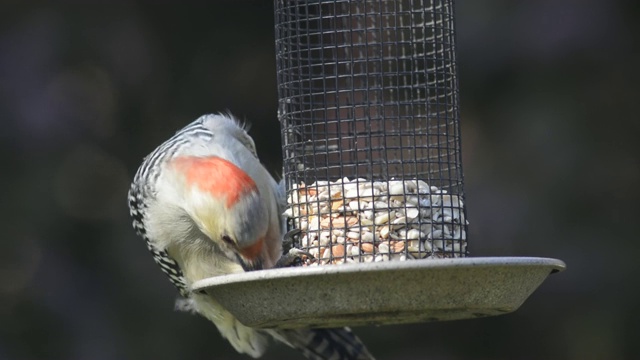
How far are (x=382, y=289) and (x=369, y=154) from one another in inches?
37.8

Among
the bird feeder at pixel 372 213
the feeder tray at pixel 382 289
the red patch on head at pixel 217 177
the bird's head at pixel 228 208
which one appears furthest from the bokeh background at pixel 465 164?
the feeder tray at pixel 382 289

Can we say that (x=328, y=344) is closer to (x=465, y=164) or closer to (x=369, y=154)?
(x=369, y=154)

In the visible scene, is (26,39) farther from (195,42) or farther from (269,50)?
(269,50)

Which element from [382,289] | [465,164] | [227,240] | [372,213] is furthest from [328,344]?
[465,164]

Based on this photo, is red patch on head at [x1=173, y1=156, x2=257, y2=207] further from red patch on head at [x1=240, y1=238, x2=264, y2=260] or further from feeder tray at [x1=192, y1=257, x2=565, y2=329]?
feeder tray at [x1=192, y1=257, x2=565, y2=329]

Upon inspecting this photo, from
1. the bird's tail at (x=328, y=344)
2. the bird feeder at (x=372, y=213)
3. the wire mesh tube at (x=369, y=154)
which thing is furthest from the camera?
the bird's tail at (x=328, y=344)

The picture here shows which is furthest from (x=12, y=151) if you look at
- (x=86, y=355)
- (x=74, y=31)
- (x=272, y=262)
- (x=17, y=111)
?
(x=272, y=262)

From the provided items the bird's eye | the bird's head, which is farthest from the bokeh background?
the bird's eye

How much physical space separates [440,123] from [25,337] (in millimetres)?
5203

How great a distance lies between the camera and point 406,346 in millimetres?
10117

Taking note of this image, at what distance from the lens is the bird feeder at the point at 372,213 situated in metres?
4.54

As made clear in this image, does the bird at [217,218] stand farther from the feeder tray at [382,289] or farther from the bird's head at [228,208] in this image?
the feeder tray at [382,289]

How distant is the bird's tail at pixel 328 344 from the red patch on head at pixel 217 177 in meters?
1.51

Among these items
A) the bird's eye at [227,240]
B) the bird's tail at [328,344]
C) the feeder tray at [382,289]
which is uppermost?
the bird's eye at [227,240]
